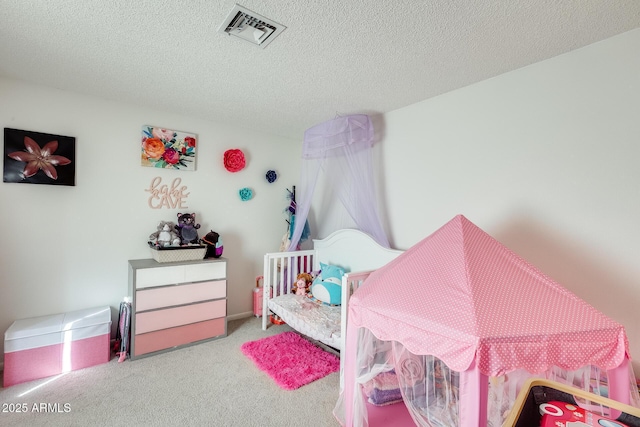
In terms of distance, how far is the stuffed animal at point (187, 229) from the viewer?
2.96 metres

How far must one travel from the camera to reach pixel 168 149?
3.03 m

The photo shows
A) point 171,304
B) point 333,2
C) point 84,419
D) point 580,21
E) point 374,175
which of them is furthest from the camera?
point 374,175

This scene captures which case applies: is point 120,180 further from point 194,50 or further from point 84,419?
point 84,419

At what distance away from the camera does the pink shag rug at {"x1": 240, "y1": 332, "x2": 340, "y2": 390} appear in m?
2.29

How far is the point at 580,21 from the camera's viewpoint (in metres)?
1.51

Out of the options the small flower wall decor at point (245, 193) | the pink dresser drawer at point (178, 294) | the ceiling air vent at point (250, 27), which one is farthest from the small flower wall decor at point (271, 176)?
the ceiling air vent at point (250, 27)

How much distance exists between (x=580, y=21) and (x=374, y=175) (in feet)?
5.83

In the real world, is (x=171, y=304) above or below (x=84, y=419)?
above

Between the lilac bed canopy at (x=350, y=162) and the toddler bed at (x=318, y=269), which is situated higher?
the lilac bed canopy at (x=350, y=162)

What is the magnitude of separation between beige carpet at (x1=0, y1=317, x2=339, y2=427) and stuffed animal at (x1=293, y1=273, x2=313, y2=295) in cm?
89

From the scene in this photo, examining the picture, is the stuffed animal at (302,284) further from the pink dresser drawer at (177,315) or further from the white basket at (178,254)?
the white basket at (178,254)

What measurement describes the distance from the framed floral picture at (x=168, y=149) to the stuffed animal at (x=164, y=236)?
24.6 inches

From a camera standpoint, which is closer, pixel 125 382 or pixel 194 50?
pixel 194 50

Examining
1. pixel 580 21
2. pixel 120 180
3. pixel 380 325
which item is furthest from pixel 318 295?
pixel 580 21
